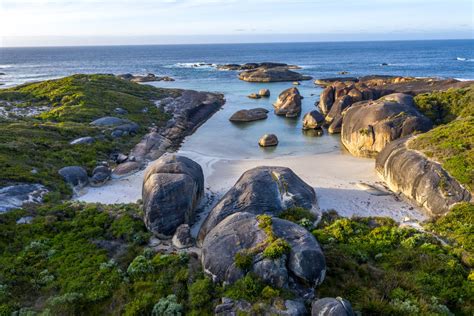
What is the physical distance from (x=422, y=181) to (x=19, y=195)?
24.4 metres

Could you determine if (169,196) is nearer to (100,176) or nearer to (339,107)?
(100,176)

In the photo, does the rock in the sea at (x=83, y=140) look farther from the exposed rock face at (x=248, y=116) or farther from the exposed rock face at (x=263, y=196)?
the exposed rock face at (x=248, y=116)

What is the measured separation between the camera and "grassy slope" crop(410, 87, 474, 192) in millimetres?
19977

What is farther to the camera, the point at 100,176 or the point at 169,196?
the point at 100,176

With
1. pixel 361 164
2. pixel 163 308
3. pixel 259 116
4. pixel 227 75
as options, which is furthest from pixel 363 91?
pixel 227 75

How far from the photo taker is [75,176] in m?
24.7

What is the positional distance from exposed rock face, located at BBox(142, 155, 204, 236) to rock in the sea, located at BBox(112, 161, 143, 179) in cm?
692

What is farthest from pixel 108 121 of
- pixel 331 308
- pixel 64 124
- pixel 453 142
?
pixel 331 308

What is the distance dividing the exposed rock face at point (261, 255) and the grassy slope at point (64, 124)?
543 inches

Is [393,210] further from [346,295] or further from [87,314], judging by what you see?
[87,314]

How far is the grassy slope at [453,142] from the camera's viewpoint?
20.0 meters

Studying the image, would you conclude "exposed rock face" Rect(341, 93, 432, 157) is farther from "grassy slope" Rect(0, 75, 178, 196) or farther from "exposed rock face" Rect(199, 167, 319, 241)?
"grassy slope" Rect(0, 75, 178, 196)

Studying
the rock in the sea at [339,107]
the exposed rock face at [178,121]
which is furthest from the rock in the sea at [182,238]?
the rock in the sea at [339,107]

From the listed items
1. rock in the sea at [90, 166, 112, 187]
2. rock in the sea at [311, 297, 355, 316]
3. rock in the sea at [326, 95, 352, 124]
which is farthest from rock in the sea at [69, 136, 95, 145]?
rock in the sea at [326, 95, 352, 124]
